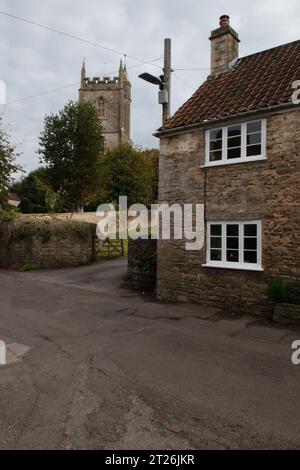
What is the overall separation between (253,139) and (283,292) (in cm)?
443

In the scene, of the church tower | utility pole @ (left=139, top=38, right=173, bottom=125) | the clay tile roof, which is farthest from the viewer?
the church tower

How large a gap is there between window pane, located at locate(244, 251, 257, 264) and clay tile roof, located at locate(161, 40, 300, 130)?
13.4 ft

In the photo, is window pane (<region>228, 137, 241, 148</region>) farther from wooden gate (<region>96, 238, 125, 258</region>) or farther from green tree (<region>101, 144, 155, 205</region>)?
green tree (<region>101, 144, 155, 205</region>)

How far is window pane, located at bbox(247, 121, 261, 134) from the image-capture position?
33.1 ft

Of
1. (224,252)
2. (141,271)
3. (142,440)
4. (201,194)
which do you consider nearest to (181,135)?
(201,194)

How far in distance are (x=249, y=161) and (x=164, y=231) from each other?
12.2 ft

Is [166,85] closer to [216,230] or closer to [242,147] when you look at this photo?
[242,147]

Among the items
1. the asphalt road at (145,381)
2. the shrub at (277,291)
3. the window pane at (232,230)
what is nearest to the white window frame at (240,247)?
the window pane at (232,230)

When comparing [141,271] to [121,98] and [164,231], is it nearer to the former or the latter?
[164,231]

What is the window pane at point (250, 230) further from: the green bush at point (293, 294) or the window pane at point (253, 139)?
the window pane at point (253, 139)

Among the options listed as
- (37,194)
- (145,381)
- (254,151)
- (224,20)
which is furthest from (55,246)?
(37,194)

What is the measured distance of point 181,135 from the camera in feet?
38.6

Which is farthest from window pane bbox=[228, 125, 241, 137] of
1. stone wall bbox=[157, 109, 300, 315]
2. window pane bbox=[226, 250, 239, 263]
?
window pane bbox=[226, 250, 239, 263]

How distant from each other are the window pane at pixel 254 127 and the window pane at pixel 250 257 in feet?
11.6
